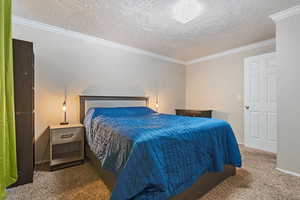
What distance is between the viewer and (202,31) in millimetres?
2725

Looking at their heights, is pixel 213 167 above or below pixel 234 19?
below

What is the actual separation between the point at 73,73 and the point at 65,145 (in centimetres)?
138

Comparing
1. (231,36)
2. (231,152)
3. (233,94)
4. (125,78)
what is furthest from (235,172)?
(125,78)

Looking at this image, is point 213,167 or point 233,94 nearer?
point 213,167

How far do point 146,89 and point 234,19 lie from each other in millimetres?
2399

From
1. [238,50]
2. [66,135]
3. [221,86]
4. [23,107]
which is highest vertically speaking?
[238,50]

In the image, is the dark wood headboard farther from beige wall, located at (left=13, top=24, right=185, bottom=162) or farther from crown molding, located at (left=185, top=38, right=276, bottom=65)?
crown molding, located at (left=185, top=38, right=276, bottom=65)

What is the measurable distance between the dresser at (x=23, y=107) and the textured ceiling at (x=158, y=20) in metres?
0.77

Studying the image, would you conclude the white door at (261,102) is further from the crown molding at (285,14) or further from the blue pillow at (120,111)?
the blue pillow at (120,111)

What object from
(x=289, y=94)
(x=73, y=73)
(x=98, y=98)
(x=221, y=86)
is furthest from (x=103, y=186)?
(x=221, y=86)

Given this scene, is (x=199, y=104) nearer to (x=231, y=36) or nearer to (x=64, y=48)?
(x=231, y=36)

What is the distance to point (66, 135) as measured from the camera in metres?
2.31

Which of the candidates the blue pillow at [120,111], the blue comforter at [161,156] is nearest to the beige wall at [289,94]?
the blue comforter at [161,156]

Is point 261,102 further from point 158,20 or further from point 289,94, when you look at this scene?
point 158,20
